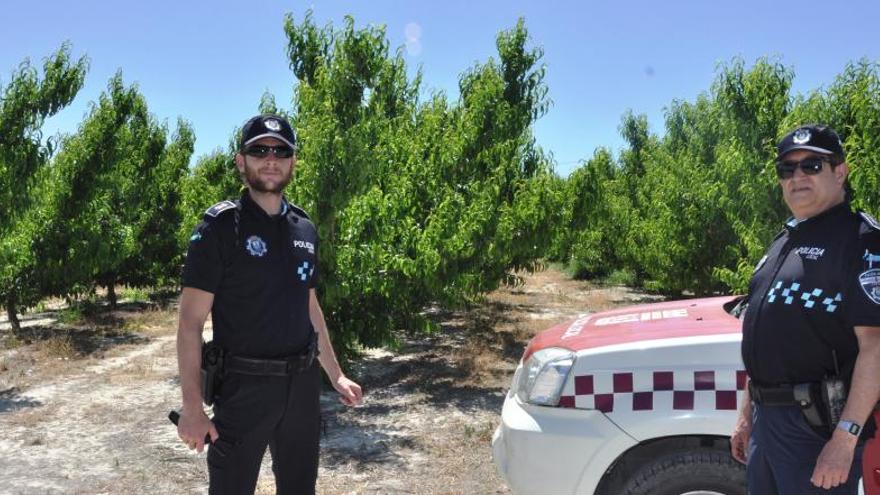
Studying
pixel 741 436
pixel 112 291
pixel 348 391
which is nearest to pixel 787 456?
pixel 741 436

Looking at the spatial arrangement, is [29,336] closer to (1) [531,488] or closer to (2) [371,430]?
(2) [371,430]

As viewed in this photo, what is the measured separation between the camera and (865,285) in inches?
75.3

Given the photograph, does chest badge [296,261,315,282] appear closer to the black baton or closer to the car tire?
the black baton

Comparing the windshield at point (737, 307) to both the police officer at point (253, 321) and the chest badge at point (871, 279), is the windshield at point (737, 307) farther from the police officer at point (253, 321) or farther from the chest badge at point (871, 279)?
the police officer at point (253, 321)

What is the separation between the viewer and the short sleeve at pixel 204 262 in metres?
2.32

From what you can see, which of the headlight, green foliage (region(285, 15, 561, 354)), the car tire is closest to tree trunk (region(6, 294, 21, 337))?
green foliage (region(285, 15, 561, 354))

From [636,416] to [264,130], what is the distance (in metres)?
1.76

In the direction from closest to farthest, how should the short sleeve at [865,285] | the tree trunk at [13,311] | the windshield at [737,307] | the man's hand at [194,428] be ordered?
the short sleeve at [865,285]
the man's hand at [194,428]
the windshield at [737,307]
the tree trunk at [13,311]

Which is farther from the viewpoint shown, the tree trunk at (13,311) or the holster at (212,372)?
the tree trunk at (13,311)

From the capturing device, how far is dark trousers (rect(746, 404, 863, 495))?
2.01 meters

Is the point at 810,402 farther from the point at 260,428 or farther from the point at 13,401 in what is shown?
the point at 13,401

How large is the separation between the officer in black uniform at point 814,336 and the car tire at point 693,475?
46 cm

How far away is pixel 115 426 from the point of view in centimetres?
624

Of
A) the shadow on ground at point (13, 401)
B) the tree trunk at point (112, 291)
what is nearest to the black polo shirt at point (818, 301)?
the shadow on ground at point (13, 401)
